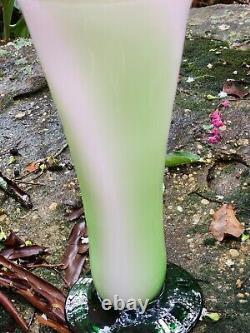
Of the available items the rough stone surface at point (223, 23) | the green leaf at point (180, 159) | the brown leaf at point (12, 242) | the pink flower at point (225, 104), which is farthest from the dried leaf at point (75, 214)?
the rough stone surface at point (223, 23)

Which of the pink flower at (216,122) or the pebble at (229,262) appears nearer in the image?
the pebble at (229,262)

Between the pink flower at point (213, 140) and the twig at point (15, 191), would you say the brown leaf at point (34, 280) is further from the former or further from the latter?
the pink flower at point (213, 140)

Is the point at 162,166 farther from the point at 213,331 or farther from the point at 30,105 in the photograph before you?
the point at 30,105

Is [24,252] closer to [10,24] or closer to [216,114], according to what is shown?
[216,114]

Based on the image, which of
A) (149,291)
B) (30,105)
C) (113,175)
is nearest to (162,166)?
(113,175)

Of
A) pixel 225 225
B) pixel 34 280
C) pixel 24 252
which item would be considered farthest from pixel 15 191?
pixel 225 225

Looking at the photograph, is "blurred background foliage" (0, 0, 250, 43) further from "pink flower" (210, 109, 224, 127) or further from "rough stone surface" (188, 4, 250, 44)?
"pink flower" (210, 109, 224, 127)
